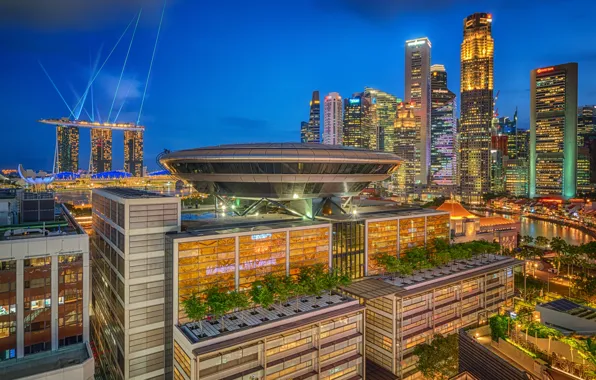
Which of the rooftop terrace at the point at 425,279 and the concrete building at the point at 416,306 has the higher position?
the rooftop terrace at the point at 425,279

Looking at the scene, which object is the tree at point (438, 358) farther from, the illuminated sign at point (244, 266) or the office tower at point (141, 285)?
the office tower at point (141, 285)

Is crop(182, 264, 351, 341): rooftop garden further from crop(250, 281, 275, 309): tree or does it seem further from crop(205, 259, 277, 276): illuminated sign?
crop(205, 259, 277, 276): illuminated sign

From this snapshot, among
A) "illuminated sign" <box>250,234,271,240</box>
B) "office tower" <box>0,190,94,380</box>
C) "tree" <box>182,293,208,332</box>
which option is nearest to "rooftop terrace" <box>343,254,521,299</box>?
"illuminated sign" <box>250,234,271,240</box>

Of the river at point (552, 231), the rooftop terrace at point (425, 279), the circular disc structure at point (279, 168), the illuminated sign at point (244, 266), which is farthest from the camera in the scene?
the river at point (552, 231)

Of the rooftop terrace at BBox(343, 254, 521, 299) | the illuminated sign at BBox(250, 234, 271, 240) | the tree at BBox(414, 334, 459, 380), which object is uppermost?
the illuminated sign at BBox(250, 234, 271, 240)

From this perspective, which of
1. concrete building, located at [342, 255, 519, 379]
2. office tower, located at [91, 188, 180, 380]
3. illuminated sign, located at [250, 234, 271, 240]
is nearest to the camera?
office tower, located at [91, 188, 180, 380]

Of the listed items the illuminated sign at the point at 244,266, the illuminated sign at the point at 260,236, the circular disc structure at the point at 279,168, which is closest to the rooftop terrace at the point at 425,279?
the illuminated sign at the point at 244,266

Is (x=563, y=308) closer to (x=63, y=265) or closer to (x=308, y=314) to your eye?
(x=308, y=314)
